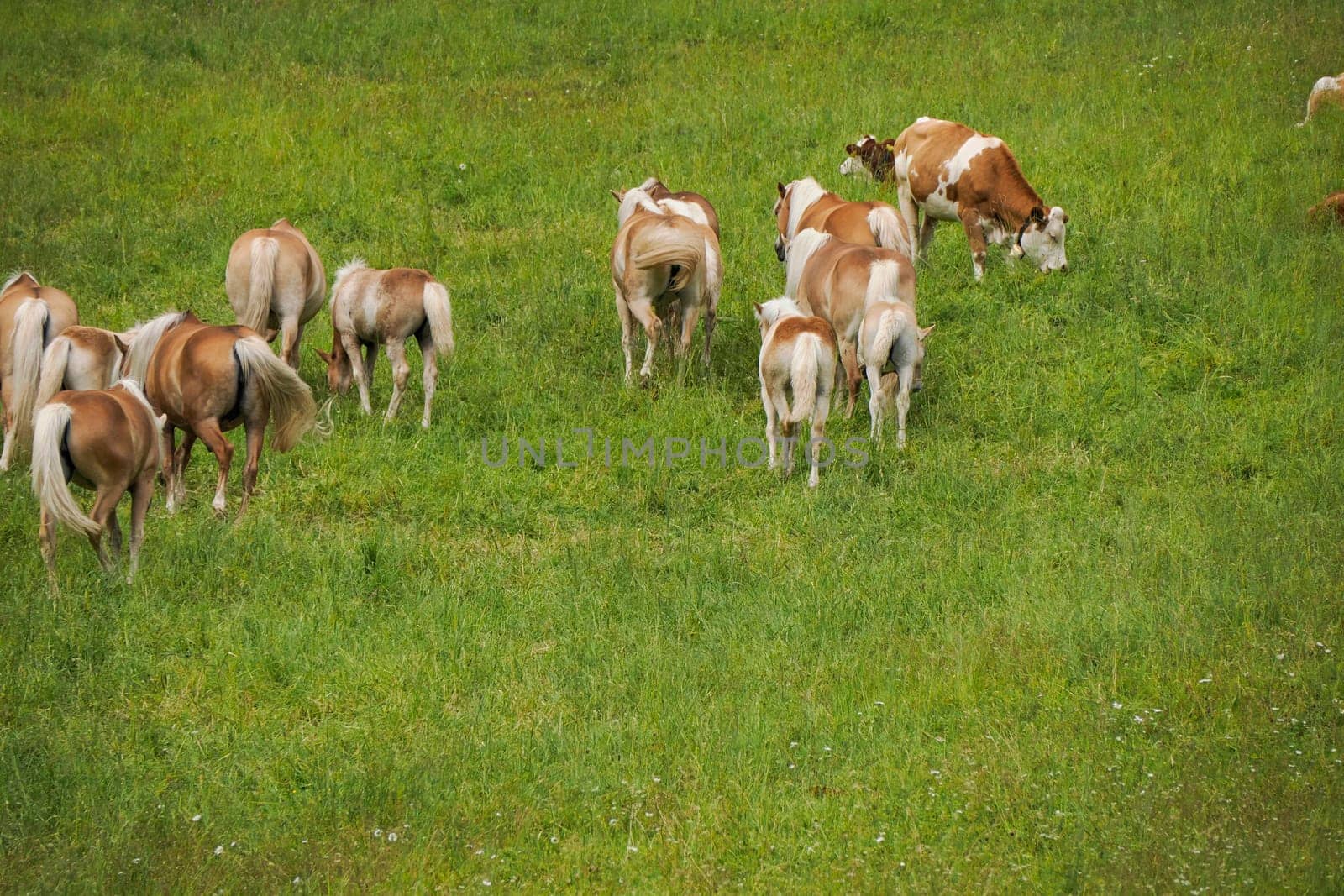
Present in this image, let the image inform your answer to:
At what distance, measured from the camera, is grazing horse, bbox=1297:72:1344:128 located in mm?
15070

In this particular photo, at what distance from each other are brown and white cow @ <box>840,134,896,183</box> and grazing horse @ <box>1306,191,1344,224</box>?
433cm

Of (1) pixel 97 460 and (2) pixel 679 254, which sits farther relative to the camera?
(2) pixel 679 254

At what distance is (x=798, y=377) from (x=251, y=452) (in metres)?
3.72

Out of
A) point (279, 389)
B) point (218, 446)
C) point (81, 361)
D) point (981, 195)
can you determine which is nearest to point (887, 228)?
point (981, 195)

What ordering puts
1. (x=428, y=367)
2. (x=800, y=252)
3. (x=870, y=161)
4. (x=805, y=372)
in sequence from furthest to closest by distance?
(x=870, y=161)
(x=800, y=252)
(x=428, y=367)
(x=805, y=372)

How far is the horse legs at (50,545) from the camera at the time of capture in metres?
7.39

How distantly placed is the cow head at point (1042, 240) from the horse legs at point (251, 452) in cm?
694

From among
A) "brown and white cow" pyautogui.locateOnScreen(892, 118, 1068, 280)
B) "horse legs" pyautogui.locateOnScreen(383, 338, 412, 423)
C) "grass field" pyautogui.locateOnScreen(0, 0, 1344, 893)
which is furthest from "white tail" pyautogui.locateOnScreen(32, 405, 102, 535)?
"brown and white cow" pyautogui.locateOnScreen(892, 118, 1068, 280)

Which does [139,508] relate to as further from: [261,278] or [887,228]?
[887,228]

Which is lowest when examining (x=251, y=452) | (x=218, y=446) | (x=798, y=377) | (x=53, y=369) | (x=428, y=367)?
(x=251, y=452)

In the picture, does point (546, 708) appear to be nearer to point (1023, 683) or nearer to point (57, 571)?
point (1023, 683)

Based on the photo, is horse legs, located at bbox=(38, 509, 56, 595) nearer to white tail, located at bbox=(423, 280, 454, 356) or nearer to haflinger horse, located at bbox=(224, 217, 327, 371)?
white tail, located at bbox=(423, 280, 454, 356)

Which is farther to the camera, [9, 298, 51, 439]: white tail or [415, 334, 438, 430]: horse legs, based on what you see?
[415, 334, 438, 430]: horse legs

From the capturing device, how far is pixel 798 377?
8930 mm
